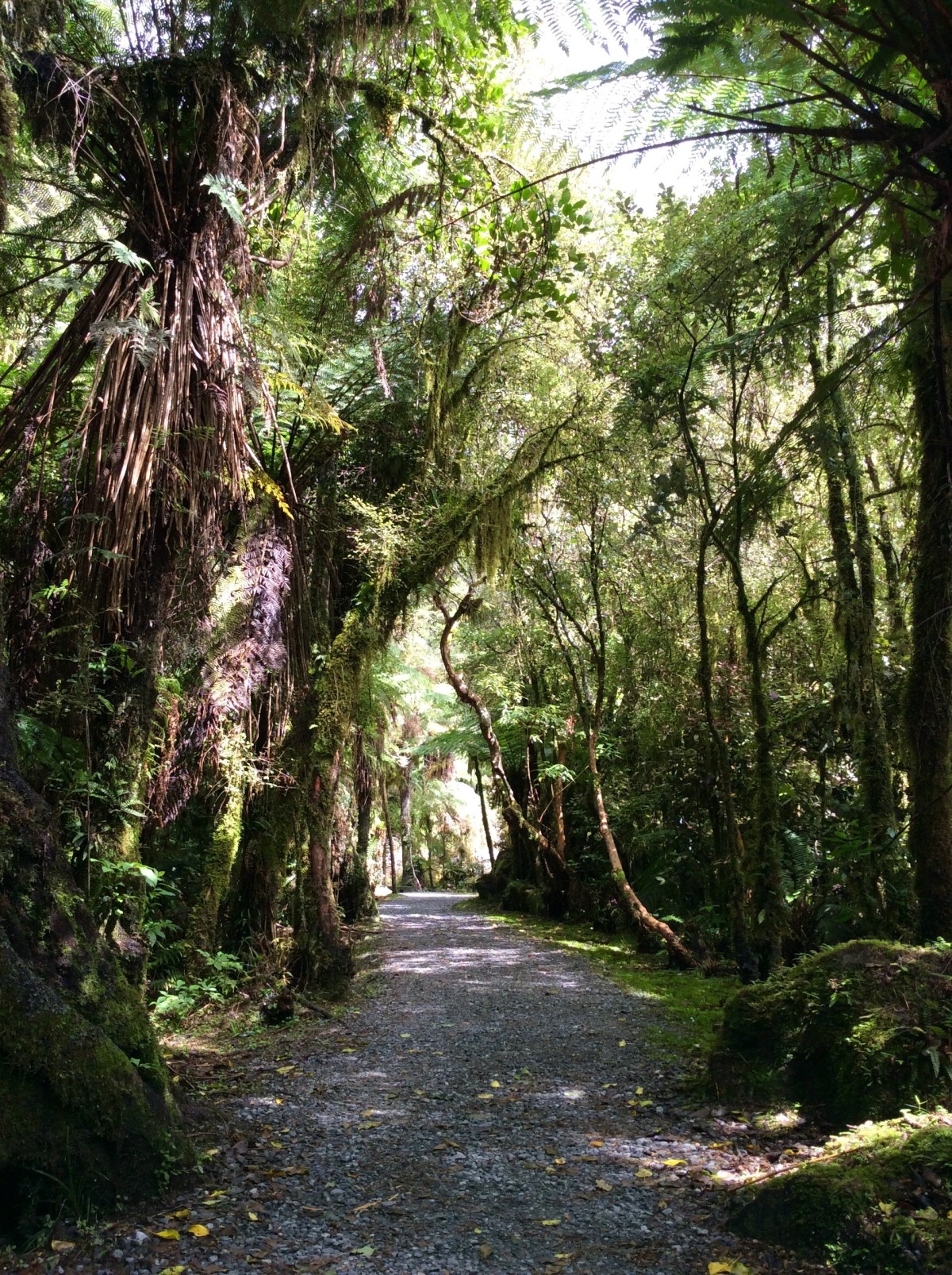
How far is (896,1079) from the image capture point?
3.62 meters

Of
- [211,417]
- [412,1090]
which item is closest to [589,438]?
[211,417]

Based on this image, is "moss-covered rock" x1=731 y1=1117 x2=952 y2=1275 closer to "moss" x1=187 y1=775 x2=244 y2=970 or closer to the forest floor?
the forest floor

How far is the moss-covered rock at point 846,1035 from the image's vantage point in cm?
361

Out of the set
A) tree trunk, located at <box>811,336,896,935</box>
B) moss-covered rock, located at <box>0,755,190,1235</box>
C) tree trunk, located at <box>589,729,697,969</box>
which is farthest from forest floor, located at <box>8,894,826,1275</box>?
tree trunk, located at <box>589,729,697,969</box>

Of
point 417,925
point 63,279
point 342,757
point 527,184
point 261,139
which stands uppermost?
point 261,139

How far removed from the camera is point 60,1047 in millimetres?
3188

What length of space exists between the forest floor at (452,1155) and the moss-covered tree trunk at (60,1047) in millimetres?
217

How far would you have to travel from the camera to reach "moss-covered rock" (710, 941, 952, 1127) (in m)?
3.61

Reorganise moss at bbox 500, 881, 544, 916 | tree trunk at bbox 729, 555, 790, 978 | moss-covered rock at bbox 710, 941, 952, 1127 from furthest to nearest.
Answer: moss at bbox 500, 881, 544, 916 < tree trunk at bbox 729, 555, 790, 978 < moss-covered rock at bbox 710, 941, 952, 1127

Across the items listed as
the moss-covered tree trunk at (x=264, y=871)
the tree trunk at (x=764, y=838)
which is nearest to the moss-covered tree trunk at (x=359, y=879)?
the moss-covered tree trunk at (x=264, y=871)

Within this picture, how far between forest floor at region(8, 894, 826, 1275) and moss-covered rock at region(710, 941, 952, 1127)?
0.27 m

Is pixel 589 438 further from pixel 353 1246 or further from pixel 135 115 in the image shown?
pixel 353 1246

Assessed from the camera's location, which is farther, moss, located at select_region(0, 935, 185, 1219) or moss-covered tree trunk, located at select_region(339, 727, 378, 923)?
moss-covered tree trunk, located at select_region(339, 727, 378, 923)

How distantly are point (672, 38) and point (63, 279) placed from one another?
4012mm
